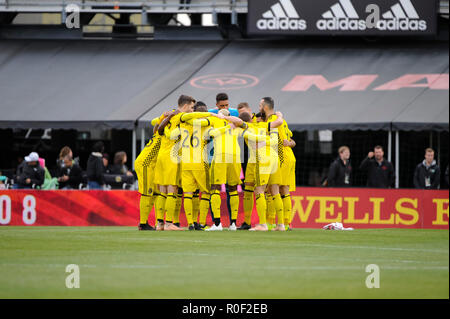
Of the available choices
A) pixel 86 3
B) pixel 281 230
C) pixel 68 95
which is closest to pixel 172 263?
pixel 281 230

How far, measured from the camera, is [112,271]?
812 centimetres

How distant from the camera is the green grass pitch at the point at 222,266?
687cm

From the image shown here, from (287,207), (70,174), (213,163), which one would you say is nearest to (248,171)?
(213,163)

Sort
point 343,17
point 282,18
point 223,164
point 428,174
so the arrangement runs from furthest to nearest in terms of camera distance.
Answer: point 282,18 → point 343,17 → point 428,174 → point 223,164

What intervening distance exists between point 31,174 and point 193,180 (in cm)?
642

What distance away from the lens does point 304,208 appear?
18.7m

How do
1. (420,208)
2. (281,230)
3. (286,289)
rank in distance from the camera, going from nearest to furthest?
(286,289) → (281,230) → (420,208)

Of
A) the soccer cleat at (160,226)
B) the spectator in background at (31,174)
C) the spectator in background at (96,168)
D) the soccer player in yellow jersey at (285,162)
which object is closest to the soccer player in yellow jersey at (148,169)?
the soccer cleat at (160,226)

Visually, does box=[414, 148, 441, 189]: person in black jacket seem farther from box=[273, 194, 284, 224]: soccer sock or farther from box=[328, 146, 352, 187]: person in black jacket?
box=[273, 194, 284, 224]: soccer sock

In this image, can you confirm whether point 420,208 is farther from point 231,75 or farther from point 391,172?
point 231,75

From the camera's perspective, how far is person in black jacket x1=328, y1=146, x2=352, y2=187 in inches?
763

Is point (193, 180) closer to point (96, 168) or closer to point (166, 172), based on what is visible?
point (166, 172)

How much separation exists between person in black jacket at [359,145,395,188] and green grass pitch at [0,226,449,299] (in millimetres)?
6723

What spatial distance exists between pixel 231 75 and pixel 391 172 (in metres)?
6.74
